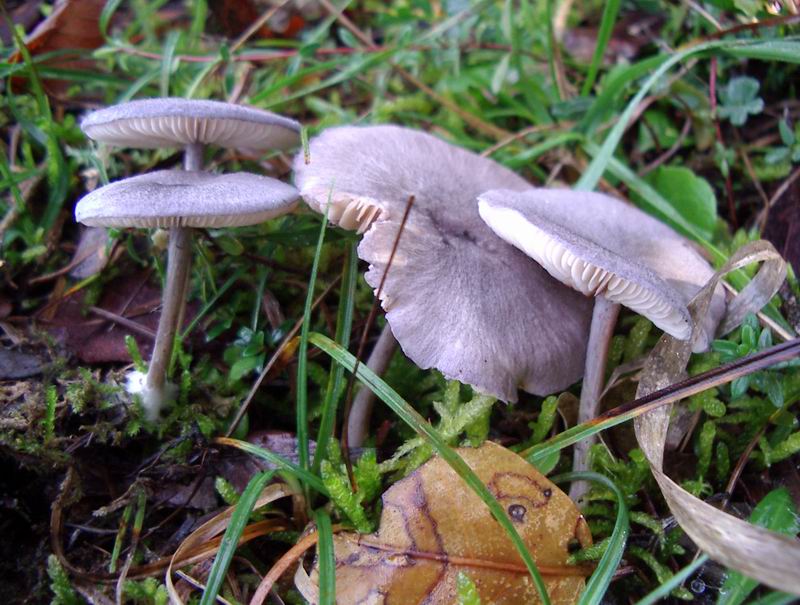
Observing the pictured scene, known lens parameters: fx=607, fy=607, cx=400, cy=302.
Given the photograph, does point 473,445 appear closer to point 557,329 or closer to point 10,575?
point 557,329

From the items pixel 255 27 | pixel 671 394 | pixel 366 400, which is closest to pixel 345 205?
pixel 366 400

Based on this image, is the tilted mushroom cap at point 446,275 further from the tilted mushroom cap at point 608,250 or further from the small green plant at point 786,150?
the small green plant at point 786,150

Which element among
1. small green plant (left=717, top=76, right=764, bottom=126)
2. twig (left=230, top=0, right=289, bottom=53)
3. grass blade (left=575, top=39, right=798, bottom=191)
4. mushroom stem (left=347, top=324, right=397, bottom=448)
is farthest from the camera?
twig (left=230, top=0, right=289, bottom=53)

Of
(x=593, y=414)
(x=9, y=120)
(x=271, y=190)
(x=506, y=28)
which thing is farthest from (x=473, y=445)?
(x=9, y=120)

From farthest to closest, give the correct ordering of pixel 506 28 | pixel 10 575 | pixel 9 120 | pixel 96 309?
pixel 506 28, pixel 9 120, pixel 96 309, pixel 10 575

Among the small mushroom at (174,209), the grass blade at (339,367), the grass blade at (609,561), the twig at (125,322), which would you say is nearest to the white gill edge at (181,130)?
the small mushroom at (174,209)

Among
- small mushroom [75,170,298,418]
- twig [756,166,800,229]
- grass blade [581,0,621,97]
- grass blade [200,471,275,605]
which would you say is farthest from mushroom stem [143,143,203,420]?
twig [756,166,800,229]

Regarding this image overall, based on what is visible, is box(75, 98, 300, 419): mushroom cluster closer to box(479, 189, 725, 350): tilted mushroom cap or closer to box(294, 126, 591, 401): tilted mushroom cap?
box(294, 126, 591, 401): tilted mushroom cap
